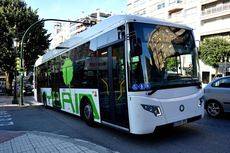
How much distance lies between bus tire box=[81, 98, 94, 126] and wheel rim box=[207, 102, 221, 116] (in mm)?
4312

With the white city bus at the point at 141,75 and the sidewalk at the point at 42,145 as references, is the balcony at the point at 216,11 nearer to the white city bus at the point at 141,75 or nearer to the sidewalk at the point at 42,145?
the white city bus at the point at 141,75

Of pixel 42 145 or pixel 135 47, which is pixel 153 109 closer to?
pixel 135 47

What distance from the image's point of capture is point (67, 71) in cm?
1262

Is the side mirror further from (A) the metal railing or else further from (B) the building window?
(B) the building window

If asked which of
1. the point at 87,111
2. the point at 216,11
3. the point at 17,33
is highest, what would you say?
the point at 216,11

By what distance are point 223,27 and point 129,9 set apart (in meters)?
29.2

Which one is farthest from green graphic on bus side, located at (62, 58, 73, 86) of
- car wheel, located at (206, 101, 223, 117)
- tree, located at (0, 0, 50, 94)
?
tree, located at (0, 0, 50, 94)

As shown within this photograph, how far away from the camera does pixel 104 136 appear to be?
9133mm

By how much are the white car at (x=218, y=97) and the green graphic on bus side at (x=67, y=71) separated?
5.03m

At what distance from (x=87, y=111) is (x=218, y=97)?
4.52 m

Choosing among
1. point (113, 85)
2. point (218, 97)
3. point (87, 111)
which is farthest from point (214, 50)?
point (113, 85)

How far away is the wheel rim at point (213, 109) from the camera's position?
37.3 ft

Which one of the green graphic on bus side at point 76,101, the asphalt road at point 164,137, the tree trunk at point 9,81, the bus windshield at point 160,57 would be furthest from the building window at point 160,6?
the bus windshield at point 160,57

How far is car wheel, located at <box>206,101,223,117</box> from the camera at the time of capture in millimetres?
11284
